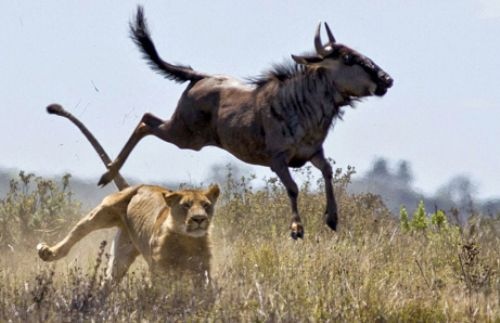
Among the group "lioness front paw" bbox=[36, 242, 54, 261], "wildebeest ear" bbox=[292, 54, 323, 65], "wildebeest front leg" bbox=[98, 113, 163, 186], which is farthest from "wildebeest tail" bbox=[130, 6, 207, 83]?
"lioness front paw" bbox=[36, 242, 54, 261]

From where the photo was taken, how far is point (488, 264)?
12.9 m

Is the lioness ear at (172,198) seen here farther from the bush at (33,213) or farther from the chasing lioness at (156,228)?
the bush at (33,213)

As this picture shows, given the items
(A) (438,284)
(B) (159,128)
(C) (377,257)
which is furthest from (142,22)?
(A) (438,284)

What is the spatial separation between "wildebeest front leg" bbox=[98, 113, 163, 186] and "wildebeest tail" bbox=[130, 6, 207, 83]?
498 mm

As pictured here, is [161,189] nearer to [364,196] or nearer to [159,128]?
[159,128]

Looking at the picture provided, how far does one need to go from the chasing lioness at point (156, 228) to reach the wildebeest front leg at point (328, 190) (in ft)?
4.69

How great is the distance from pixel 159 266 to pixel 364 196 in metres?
5.53

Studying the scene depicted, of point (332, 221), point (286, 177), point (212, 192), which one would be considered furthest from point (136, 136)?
point (212, 192)

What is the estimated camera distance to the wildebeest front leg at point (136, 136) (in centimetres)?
1430

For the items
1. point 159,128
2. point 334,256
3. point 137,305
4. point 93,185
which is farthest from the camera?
point 93,185

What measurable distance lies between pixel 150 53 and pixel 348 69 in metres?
2.51

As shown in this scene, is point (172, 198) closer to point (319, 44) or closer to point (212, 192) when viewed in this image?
point (212, 192)

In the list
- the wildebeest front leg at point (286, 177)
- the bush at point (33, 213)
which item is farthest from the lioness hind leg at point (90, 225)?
the bush at point (33, 213)

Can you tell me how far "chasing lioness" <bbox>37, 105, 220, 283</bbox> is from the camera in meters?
11.7
